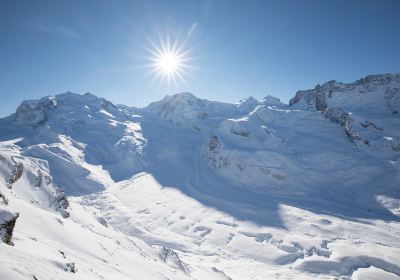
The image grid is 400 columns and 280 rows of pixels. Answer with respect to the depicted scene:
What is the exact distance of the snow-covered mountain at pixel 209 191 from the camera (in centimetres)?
2200

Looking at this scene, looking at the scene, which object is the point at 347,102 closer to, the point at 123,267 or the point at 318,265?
the point at 318,265

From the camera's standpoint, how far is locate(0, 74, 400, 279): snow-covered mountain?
2200cm

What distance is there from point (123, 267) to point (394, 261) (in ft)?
116

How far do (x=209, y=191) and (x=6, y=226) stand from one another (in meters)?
59.7

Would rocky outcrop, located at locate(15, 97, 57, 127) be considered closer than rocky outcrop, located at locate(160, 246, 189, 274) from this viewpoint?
No

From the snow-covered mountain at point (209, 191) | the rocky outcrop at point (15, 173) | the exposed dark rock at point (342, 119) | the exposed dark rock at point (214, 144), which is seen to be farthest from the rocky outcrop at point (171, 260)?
the exposed dark rock at point (342, 119)

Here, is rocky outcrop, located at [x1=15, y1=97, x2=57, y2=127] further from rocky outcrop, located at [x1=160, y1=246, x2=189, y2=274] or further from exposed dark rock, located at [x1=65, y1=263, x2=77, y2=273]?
exposed dark rock, located at [x1=65, y1=263, x2=77, y2=273]

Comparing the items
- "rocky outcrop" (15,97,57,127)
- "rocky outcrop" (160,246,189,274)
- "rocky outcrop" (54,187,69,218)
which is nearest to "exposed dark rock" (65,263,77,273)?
"rocky outcrop" (160,246,189,274)

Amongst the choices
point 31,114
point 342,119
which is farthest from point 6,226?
point 31,114

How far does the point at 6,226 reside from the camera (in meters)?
13.5

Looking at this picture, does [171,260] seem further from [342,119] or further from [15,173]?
[342,119]

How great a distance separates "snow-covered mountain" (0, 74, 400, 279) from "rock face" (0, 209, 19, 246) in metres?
0.06

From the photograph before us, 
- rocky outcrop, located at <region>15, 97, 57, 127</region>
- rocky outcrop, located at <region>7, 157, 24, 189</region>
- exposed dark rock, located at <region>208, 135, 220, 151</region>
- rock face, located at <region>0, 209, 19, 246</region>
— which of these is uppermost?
rocky outcrop, located at <region>15, 97, 57, 127</region>

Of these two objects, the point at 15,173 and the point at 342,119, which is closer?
the point at 15,173
